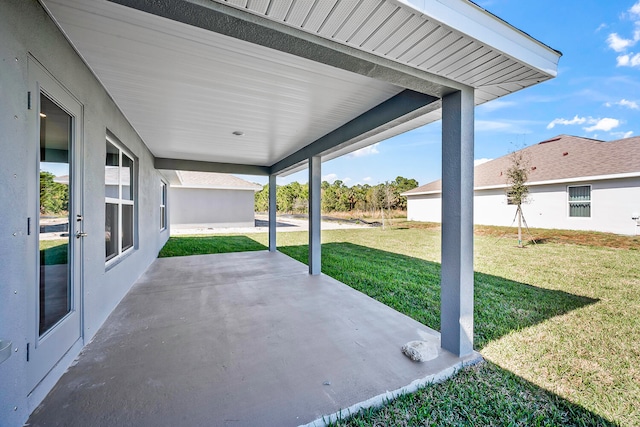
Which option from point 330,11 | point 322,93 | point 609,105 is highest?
point 609,105

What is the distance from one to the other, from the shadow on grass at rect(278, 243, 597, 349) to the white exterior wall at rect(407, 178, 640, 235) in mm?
8098

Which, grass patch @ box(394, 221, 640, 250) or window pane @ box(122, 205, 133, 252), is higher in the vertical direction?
window pane @ box(122, 205, 133, 252)

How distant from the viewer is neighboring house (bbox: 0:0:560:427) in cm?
166

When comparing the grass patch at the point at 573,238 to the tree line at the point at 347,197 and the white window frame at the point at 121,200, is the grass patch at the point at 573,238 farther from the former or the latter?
the white window frame at the point at 121,200

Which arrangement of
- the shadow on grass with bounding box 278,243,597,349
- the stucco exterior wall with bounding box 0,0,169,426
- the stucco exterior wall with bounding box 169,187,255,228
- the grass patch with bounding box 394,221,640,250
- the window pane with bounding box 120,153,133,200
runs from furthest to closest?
1. the stucco exterior wall with bounding box 169,187,255,228
2. the grass patch with bounding box 394,221,640,250
3. the window pane with bounding box 120,153,133,200
4. the shadow on grass with bounding box 278,243,597,349
5. the stucco exterior wall with bounding box 0,0,169,426

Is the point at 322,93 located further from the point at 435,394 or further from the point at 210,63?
the point at 435,394

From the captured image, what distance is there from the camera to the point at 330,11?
170 cm

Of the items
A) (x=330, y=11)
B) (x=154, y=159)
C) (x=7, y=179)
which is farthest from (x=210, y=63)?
(x=154, y=159)

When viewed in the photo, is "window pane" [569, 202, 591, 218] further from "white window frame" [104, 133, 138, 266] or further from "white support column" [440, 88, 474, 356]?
"white window frame" [104, 133, 138, 266]

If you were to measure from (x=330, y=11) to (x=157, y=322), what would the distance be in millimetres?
3878

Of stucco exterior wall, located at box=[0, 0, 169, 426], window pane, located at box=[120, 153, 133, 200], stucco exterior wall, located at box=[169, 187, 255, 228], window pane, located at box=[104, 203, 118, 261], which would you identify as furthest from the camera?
stucco exterior wall, located at box=[169, 187, 255, 228]

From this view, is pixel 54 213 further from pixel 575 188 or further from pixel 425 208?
pixel 425 208

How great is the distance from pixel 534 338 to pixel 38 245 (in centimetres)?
475

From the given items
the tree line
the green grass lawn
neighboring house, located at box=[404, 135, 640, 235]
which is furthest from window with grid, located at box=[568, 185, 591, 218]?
the tree line
